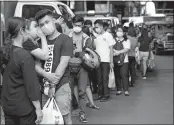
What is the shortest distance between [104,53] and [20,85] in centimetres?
573

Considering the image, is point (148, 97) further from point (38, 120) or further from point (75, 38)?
point (38, 120)

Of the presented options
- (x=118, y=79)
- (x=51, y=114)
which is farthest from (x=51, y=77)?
(x=118, y=79)

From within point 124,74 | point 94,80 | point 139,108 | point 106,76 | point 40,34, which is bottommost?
point 139,108

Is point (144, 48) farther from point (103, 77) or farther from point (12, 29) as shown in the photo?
point (12, 29)

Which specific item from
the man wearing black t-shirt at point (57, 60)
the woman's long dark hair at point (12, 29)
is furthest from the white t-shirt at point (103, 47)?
the woman's long dark hair at point (12, 29)

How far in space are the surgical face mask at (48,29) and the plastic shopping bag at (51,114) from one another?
32.8 inches

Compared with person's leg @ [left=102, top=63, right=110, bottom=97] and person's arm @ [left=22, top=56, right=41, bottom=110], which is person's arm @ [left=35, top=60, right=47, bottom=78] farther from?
person's leg @ [left=102, top=63, right=110, bottom=97]

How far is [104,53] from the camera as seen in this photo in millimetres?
9695

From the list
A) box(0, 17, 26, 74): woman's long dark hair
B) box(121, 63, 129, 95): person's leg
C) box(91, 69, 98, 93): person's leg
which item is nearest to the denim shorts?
box(0, 17, 26, 74): woman's long dark hair

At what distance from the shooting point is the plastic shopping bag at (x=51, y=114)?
Answer: 4.37 meters

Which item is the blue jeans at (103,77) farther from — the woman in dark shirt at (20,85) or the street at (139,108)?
the woman in dark shirt at (20,85)

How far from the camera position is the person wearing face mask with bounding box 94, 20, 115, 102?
9.68m

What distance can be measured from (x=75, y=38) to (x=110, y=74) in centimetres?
262

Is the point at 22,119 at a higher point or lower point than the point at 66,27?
lower
